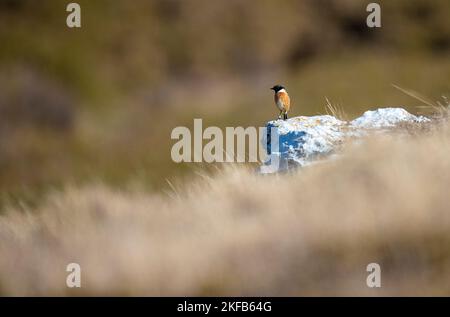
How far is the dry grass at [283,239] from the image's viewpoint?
645 cm

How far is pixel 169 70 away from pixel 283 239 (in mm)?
32838

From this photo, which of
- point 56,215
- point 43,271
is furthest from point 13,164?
point 43,271

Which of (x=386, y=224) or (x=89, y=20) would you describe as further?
(x=89, y=20)

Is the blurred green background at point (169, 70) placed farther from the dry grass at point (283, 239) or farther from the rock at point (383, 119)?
the dry grass at point (283, 239)

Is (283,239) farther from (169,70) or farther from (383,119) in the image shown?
(169,70)

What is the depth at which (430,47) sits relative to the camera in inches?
1577

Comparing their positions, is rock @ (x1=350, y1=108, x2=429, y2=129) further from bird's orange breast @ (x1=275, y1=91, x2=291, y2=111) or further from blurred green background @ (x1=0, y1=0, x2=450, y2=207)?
blurred green background @ (x1=0, y1=0, x2=450, y2=207)

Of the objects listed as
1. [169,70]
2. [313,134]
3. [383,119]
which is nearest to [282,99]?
[313,134]

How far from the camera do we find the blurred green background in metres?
32.0

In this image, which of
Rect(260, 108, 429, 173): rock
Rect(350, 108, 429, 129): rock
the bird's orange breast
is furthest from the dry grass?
the bird's orange breast

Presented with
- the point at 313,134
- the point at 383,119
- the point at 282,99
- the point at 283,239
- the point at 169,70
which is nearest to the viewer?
the point at 283,239

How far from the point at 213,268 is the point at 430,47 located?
35.5 meters

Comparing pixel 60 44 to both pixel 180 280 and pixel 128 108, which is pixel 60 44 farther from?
pixel 180 280

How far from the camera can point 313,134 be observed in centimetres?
953
